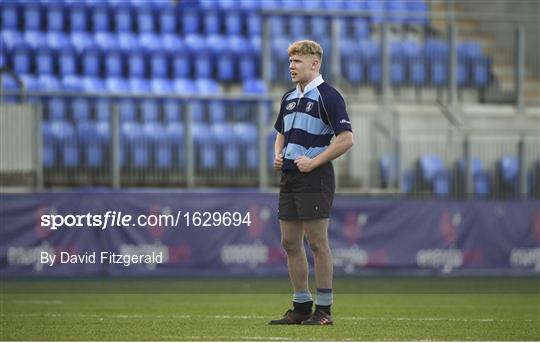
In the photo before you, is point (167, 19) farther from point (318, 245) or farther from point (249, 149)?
point (318, 245)

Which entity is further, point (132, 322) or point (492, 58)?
point (492, 58)

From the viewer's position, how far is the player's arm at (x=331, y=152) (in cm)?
845

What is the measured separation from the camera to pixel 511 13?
77.9ft

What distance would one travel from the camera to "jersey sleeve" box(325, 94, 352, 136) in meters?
8.52

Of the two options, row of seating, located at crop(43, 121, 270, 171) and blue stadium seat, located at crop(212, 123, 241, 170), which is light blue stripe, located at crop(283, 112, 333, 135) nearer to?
row of seating, located at crop(43, 121, 270, 171)

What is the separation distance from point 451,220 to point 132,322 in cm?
1032

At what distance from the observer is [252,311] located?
1088 centimetres

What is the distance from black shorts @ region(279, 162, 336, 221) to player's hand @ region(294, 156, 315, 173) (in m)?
0.07

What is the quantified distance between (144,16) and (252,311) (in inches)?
495

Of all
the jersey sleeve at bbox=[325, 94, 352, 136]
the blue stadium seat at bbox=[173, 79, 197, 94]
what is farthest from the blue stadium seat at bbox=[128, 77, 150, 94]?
the jersey sleeve at bbox=[325, 94, 352, 136]

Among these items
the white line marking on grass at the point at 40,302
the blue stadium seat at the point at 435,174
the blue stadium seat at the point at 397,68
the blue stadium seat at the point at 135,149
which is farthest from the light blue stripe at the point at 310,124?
the blue stadium seat at the point at 397,68

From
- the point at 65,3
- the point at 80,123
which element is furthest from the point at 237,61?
the point at 80,123

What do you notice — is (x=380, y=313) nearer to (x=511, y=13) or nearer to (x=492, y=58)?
(x=492, y=58)

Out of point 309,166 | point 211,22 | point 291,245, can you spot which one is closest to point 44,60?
point 211,22
